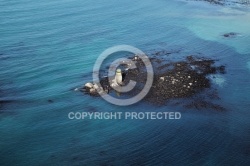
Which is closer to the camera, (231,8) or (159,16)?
A: (159,16)

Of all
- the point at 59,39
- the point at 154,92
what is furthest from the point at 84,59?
the point at 154,92

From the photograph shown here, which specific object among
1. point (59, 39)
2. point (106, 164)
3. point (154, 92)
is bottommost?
point (106, 164)

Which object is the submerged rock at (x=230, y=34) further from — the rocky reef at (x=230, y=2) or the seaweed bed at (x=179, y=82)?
the rocky reef at (x=230, y=2)

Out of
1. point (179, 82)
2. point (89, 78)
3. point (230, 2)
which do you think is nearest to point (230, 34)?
point (179, 82)

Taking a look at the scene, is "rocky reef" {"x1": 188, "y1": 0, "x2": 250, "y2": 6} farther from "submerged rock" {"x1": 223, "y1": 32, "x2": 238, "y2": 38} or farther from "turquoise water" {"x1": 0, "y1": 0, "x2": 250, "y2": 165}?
"submerged rock" {"x1": 223, "y1": 32, "x2": 238, "y2": 38}

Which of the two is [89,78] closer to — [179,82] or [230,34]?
[179,82]

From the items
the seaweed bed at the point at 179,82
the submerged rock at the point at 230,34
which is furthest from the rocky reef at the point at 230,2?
the seaweed bed at the point at 179,82

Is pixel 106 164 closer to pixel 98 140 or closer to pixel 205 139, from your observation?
pixel 98 140

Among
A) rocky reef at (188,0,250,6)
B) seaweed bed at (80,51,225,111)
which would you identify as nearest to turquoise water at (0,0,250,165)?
seaweed bed at (80,51,225,111)
